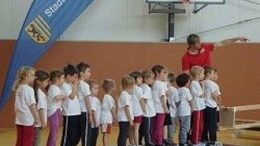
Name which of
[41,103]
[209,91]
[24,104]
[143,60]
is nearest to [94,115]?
[41,103]

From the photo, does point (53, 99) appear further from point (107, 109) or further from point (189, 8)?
point (189, 8)

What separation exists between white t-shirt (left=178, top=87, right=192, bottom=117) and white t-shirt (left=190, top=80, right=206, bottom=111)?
8 cm

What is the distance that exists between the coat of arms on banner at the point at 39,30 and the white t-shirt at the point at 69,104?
3290mm

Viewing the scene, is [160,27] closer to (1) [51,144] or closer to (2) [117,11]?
(2) [117,11]

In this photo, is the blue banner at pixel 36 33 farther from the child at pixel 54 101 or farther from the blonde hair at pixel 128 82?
the child at pixel 54 101

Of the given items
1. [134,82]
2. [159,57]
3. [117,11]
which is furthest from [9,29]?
[134,82]

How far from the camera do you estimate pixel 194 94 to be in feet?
26.6

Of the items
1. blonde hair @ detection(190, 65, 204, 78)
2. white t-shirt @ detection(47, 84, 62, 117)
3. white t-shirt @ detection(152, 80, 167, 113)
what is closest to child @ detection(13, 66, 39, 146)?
white t-shirt @ detection(47, 84, 62, 117)

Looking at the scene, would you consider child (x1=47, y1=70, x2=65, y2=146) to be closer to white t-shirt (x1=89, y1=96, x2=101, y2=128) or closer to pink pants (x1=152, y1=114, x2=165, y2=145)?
white t-shirt (x1=89, y1=96, x2=101, y2=128)

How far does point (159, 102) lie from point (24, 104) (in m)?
Answer: 2.31

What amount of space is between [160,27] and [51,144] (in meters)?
5.27

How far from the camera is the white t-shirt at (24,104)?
6430 millimetres

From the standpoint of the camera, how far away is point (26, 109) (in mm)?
6473

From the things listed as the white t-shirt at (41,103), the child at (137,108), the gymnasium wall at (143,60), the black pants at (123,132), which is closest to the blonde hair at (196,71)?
the child at (137,108)
